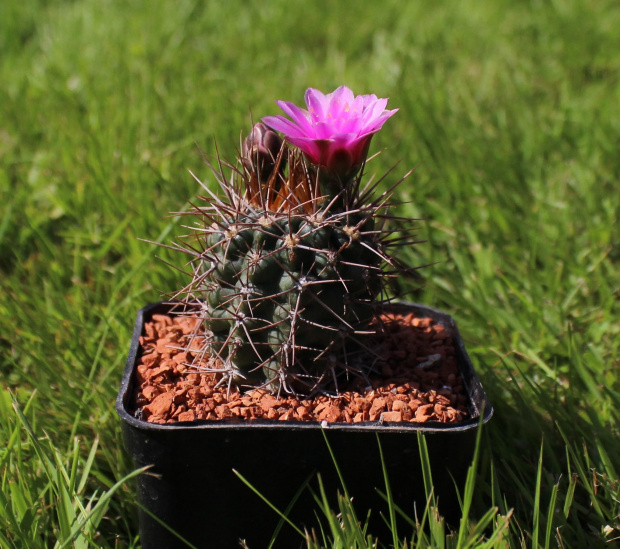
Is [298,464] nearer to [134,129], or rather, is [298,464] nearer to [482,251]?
[482,251]

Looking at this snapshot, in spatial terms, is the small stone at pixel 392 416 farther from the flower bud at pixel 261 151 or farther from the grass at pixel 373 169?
the flower bud at pixel 261 151

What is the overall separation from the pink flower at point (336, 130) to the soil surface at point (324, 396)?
0.35 meters

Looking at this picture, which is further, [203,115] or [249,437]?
[203,115]

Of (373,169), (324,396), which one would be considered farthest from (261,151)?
(373,169)

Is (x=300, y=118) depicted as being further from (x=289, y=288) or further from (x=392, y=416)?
(x=392, y=416)

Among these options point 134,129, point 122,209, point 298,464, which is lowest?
point 298,464

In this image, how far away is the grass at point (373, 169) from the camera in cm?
154

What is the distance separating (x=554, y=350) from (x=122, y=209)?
1.39m

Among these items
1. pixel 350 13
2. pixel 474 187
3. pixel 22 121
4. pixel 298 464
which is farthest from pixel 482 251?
pixel 350 13

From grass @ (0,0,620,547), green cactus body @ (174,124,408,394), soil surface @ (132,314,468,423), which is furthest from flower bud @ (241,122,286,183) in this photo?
grass @ (0,0,620,547)

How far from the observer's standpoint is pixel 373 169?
2803 millimetres

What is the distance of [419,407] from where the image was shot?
1379 millimetres

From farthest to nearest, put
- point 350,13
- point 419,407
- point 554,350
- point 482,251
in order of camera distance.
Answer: point 350,13 → point 482,251 → point 554,350 → point 419,407

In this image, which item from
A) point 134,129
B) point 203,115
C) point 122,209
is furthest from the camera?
point 203,115
